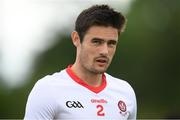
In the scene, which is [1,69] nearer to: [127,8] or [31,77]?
[31,77]

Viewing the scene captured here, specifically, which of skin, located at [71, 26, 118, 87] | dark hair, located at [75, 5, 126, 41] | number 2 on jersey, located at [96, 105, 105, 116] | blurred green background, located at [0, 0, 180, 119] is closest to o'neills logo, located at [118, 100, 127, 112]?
number 2 on jersey, located at [96, 105, 105, 116]

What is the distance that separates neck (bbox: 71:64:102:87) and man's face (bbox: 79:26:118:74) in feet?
0.19

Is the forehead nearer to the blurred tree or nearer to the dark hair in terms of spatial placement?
the dark hair

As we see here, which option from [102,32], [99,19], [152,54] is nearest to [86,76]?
[102,32]

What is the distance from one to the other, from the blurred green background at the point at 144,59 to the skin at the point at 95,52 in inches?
1033

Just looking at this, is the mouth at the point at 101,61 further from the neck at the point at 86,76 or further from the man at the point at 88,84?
the neck at the point at 86,76

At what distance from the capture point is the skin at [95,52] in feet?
27.2

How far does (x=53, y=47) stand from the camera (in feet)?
160

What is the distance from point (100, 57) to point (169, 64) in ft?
113

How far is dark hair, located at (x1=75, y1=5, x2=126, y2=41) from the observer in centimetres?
839

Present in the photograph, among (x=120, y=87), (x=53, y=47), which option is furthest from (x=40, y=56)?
(x=120, y=87)

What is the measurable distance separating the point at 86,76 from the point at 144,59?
118 ft

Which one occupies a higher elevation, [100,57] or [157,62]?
[100,57]

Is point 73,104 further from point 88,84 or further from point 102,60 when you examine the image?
point 102,60
